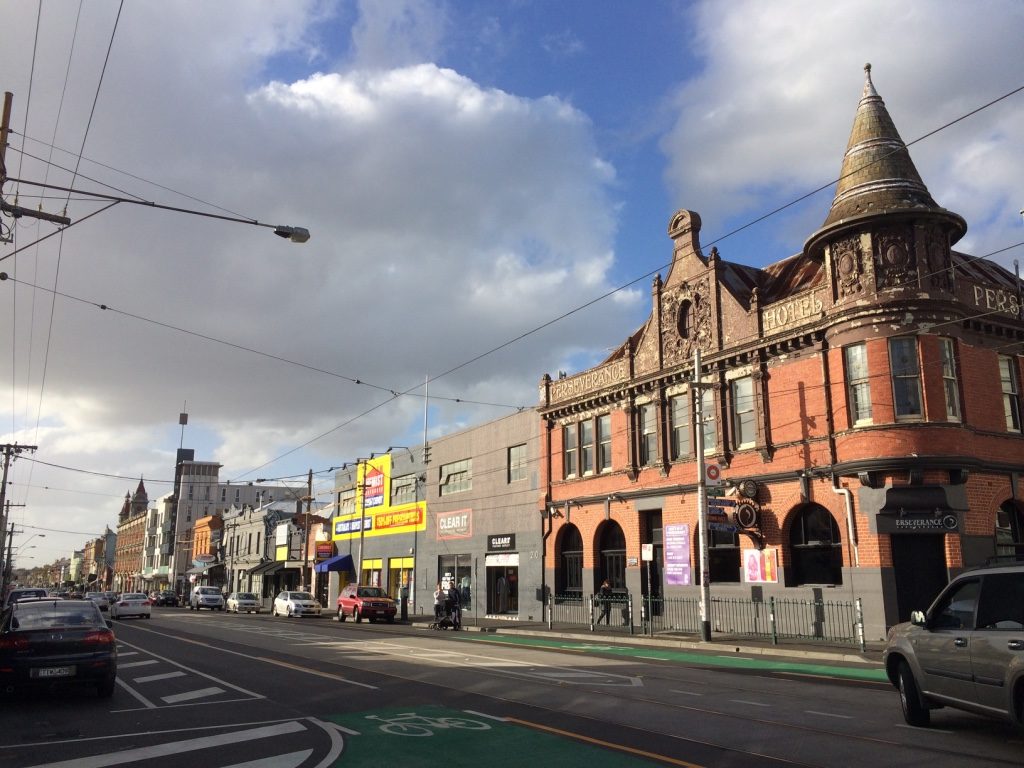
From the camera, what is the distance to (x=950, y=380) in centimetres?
2305

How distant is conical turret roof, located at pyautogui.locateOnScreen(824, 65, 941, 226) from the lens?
23.4 metres

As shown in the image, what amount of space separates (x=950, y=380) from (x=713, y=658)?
34.7 feet

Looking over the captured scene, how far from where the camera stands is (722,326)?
28.0 m

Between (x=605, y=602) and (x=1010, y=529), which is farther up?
(x=1010, y=529)

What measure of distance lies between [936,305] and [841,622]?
9229 mm

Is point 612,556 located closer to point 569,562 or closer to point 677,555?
point 569,562

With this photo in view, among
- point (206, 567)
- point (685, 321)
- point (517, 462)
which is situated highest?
point (685, 321)

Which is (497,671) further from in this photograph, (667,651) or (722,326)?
(722,326)

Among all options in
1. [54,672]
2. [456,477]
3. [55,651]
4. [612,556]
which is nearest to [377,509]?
[456,477]

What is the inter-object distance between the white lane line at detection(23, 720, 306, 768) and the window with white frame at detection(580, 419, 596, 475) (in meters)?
24.8

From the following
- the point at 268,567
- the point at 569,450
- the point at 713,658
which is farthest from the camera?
the point at 268,567

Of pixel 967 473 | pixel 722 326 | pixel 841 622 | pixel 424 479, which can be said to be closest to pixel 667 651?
pixel 841 622

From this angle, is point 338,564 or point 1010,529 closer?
point 1010,529

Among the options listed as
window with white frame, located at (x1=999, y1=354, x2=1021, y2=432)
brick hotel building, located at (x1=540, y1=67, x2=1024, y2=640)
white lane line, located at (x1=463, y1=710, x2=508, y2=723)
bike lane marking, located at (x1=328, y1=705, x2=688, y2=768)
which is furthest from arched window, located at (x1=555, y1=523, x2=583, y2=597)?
bike lane marking, located at (x1=328, y1=705, x2=688, y2=768)
